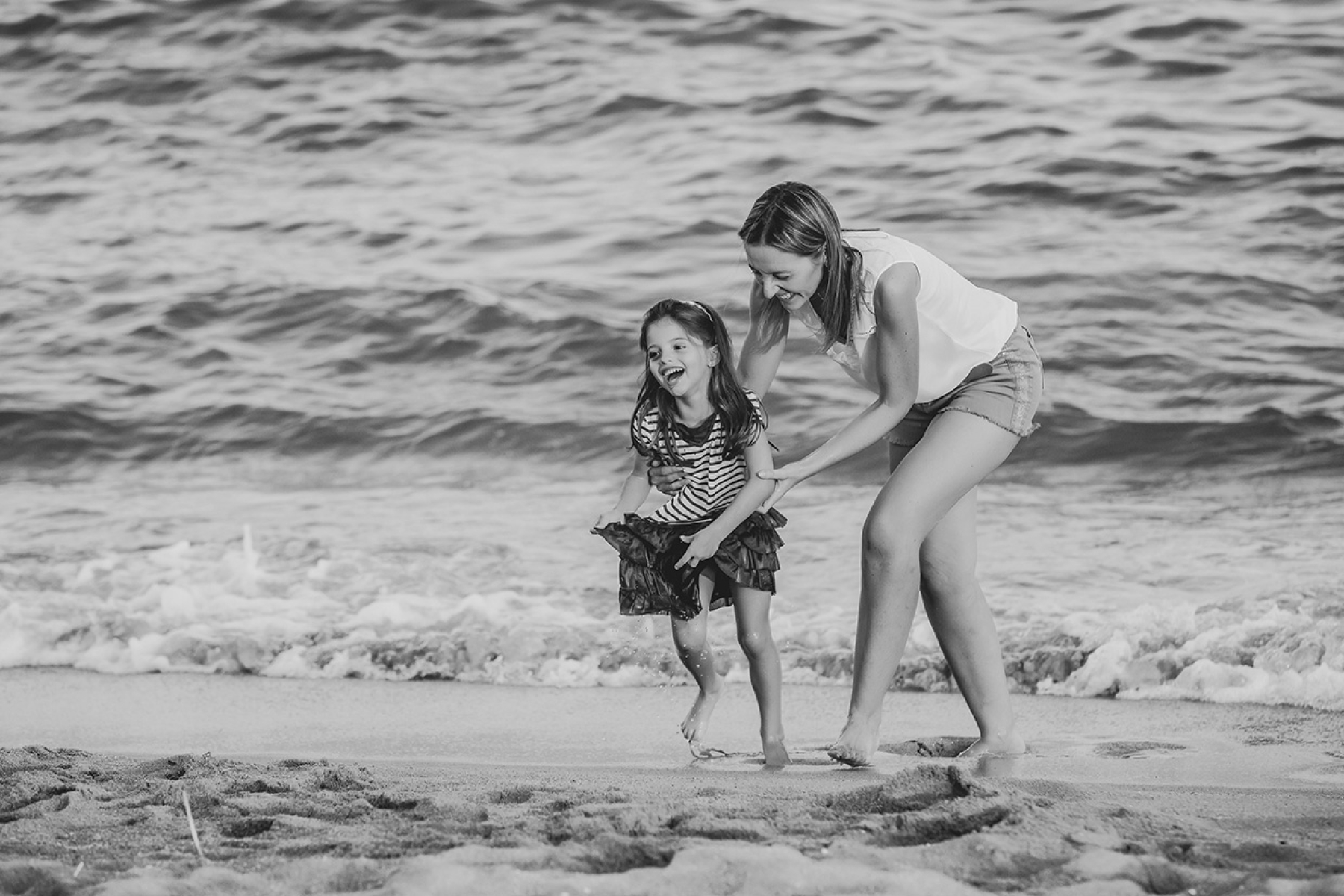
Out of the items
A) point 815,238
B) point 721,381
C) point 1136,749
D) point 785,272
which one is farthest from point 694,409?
point 1136,749

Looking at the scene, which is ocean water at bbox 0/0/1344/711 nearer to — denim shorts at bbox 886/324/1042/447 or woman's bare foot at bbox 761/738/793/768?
woman's bare foot at bbox 761/738/793/768

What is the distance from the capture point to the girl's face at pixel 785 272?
367 centimetres

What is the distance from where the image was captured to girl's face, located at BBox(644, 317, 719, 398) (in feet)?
12.9

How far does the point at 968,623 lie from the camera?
13.1ft

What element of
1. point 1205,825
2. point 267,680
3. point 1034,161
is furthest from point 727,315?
point 1205,825

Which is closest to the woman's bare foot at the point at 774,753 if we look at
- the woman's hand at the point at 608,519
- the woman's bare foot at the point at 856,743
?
the woman's bare foot at the point at 856,743

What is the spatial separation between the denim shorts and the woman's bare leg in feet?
0.77

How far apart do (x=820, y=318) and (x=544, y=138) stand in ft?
30.5

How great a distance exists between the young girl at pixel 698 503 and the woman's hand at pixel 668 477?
0.02 m

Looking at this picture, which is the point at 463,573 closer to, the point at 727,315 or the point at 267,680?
the point at 267,680

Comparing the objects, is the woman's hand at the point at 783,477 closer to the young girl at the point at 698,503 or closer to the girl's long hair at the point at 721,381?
the young girl at the point at 698,503

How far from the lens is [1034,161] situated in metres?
11.4

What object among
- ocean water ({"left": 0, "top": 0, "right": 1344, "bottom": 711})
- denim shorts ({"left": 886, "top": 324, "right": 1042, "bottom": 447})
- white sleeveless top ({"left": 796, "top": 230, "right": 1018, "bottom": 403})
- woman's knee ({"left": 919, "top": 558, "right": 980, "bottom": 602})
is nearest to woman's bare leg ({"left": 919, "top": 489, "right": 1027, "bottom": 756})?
woman's knee ({"left": 919, "top": 558, "right": 980, "bottom": 602})

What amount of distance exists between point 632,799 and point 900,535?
0.99 meters
